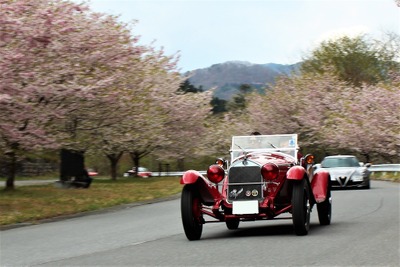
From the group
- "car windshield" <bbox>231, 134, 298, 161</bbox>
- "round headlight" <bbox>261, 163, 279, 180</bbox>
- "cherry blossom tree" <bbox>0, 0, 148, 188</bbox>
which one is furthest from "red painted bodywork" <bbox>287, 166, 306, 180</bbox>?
"cherry blossom tree" <bbox>0, 0, 148, 188</bbox>

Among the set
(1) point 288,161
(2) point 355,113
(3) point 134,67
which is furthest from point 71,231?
(2) point 355,113

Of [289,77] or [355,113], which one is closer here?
[355,113]

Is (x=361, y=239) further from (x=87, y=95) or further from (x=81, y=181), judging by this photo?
(x=81, y=181)

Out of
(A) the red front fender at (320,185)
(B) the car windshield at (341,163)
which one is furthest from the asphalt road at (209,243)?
(B) the car windshield at (341,163)

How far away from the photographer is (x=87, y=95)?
82.2 feet

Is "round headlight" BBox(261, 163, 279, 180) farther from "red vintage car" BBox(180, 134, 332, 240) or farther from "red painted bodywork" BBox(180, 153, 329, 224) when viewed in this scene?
"red painted bodywork" BBox(180, 153, 329, 224)

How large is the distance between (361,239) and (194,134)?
1650 inches

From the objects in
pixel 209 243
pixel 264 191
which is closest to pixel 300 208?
pixel 264 191

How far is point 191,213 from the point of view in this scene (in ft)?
41.7

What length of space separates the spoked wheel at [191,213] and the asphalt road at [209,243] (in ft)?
0.64

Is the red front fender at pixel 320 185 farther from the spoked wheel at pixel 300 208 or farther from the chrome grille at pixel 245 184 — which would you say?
the chrome grille at pixel 245 184

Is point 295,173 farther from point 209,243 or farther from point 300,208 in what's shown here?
point 209,243

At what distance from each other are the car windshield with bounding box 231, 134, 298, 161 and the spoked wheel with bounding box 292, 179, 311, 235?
210cm

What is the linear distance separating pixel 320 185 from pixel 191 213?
308 cm
